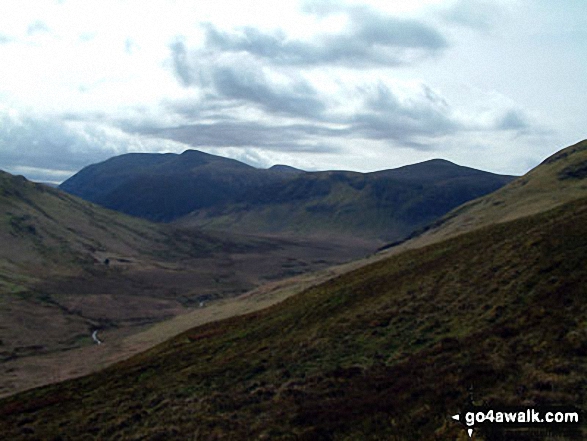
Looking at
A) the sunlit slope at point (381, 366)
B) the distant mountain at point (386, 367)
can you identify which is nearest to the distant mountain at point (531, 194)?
the distant mountain at point (386, 367)

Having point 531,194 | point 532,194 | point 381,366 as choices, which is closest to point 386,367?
point 381,366

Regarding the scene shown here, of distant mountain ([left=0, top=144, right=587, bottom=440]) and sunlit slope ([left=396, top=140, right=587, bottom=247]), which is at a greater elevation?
sunlit slope ([left=396, top=140, right=587, bottom=247])

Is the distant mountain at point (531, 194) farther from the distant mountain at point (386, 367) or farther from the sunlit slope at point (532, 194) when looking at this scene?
the distant mountain at point (386, 367)

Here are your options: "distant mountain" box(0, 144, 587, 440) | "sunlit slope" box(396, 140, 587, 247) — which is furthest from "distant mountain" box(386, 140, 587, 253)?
"distant mountain" box(0, 144, 587, 440)

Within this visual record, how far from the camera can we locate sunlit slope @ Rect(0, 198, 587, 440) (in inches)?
797

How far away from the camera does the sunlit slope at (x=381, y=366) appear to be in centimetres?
2023

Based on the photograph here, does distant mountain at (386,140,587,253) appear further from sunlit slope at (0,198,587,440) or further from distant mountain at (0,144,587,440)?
sunlit slope at (0,198,587,440)

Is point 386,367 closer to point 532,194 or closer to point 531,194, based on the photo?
point 532,194

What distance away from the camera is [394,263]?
189 ft

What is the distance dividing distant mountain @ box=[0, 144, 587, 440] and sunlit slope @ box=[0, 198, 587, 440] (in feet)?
0.33

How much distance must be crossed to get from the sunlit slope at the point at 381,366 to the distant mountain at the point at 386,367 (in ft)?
0.33

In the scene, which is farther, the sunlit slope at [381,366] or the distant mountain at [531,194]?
the distant mountain at [531,194]

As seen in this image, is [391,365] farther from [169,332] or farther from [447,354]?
[169,332]

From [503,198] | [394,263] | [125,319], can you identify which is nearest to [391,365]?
[394,263]
